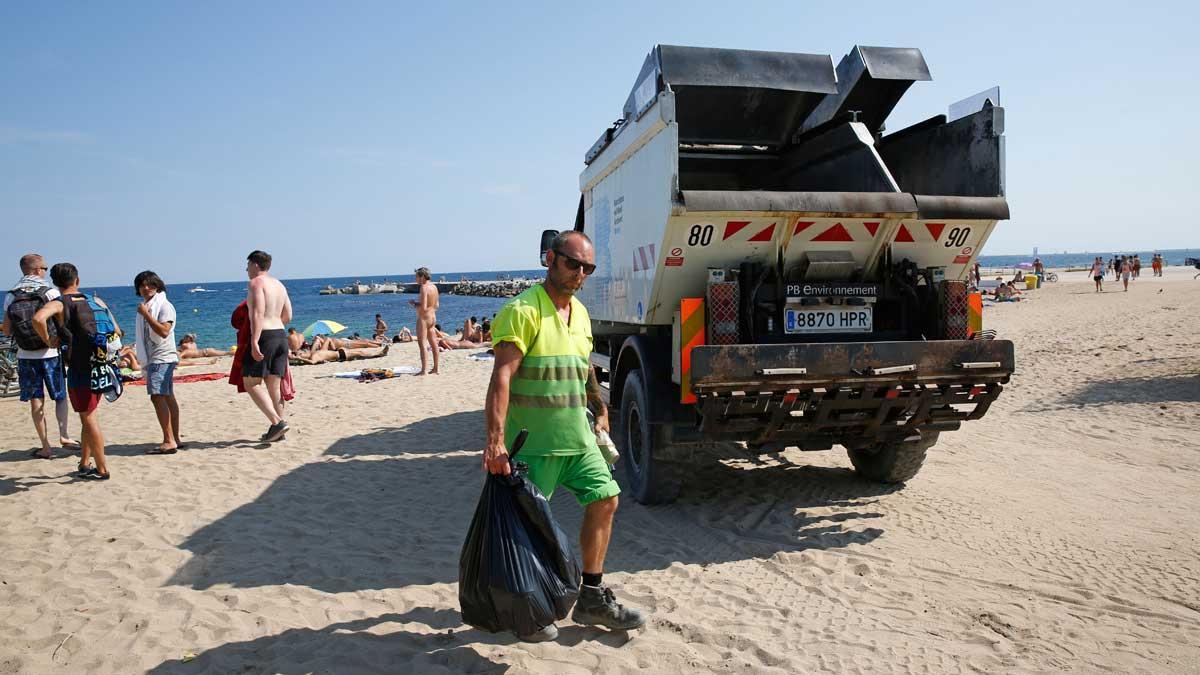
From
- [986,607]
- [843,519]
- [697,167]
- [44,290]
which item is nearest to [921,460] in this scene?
[843,519]

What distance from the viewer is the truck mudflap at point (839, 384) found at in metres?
4.53

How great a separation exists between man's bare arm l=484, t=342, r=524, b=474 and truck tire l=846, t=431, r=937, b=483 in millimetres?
3402

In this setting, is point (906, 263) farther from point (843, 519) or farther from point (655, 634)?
point (655, 634)

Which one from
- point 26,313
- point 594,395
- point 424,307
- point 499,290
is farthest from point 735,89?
point 499,290

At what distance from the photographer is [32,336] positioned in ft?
22.8

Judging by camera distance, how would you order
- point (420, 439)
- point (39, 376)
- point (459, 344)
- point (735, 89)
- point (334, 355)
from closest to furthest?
point (735, 89) < point (39, 376) < point (420, 439) < point (334, 355) < point (459, 344)

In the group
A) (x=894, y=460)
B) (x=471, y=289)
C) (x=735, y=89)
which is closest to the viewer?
(x=894, y=460)

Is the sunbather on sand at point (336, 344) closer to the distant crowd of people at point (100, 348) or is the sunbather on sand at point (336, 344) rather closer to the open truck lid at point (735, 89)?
the distant crowd of people at point (100, 348)

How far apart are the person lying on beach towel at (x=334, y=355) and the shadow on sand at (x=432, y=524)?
1000 cm

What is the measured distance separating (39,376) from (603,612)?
21.4ft

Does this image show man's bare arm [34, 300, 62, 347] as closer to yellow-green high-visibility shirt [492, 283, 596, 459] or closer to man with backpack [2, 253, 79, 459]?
man with backpack [2, 253, 79, 459]

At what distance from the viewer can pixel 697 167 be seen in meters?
7.17

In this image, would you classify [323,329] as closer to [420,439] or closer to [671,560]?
[420,439]

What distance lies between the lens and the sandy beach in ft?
11.3
